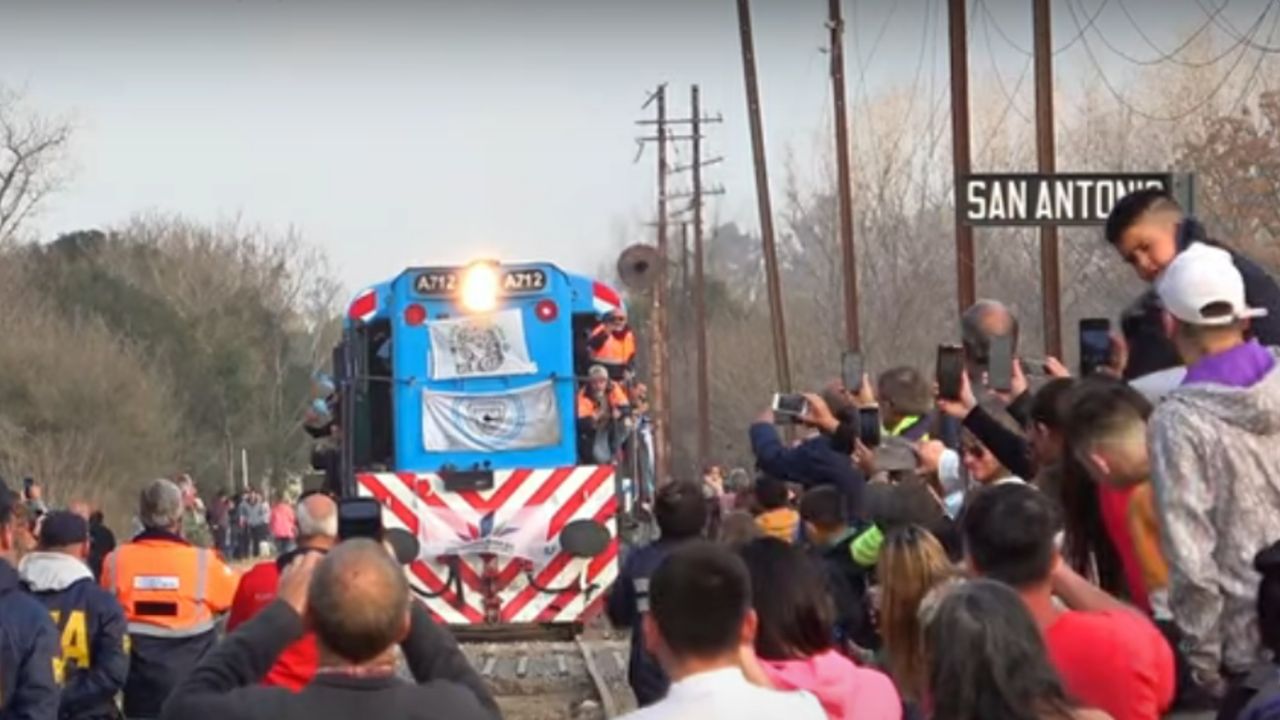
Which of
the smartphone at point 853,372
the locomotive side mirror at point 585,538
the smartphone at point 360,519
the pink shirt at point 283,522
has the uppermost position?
the smartphone at point 853,372

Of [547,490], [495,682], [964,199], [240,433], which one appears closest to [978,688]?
[964,199]

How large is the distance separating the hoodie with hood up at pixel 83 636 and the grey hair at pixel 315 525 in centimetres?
244

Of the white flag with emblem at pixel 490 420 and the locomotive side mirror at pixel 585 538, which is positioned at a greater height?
the white flag with emblem at pixel 490 420

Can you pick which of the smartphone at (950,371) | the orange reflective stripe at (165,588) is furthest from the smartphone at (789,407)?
the orange reflective stripe at (165,588)

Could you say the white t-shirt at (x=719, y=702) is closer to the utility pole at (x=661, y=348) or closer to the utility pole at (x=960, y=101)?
the utility pole at (x=960, y=101)

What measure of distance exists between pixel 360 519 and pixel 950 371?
7.16 feet

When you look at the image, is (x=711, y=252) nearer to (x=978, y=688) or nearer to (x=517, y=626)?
(x=517, y=626)

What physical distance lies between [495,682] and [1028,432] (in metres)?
14.5

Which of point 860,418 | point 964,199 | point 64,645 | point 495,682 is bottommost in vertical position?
point 495,682

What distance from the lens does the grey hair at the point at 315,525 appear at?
972cm

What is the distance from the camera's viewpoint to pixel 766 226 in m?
43.2

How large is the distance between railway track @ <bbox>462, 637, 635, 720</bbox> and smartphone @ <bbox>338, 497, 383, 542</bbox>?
1098 centimetres

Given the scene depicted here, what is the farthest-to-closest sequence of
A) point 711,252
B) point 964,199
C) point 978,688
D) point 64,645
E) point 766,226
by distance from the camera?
point 711,252 → point 766,226 → point 964,199 → point 64,645 → point 978,688

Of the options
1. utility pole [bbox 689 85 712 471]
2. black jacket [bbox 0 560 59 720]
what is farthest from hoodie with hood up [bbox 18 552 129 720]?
utility pole [bbox 689 85 712 471]
